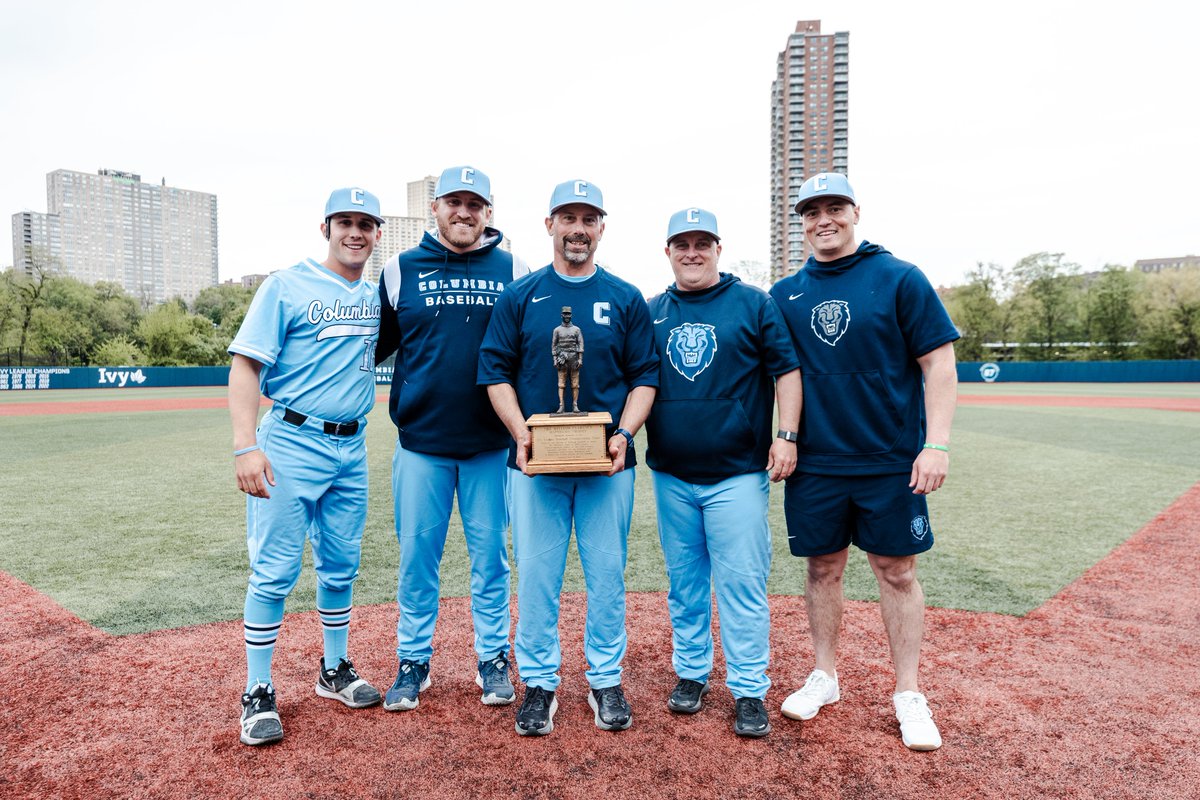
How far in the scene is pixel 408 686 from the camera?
3.30 meters

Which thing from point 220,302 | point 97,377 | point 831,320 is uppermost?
point 220,302

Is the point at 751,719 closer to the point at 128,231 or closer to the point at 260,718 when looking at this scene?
the point at 260,718

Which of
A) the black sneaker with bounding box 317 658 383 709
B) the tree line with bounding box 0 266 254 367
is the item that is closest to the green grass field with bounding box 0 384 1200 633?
the black sneaker with bounding box 317 658 383 709

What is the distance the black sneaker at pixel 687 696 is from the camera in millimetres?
3201

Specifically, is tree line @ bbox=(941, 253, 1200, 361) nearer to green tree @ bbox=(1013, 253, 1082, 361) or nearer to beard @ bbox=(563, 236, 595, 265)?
green tree @ bbox=(1013, 253, 1082, 361)

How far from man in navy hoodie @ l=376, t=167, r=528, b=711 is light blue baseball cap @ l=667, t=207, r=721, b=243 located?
82 cm

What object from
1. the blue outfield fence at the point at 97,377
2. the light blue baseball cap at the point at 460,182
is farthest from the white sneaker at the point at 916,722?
the blue outfield fence at the point at 97,377

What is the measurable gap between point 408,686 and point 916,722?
219 centimetres

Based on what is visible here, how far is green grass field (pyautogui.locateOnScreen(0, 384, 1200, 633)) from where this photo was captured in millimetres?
5008

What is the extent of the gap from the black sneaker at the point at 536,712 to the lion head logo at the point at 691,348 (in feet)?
4.95

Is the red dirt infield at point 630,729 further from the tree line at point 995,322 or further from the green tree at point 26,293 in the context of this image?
the green tree at point 26,293

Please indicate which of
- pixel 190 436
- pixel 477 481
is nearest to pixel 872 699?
pixel 477 481

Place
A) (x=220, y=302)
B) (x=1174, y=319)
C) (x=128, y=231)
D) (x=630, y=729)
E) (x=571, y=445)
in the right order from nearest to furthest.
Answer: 1. (x=571, y=445)
2. (x=630, y=729)
3. (x=1174, y=319)
4. (x=220, y=302)
5. (x=128, y=231)

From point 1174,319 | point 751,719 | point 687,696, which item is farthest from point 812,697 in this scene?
point 1174,319
